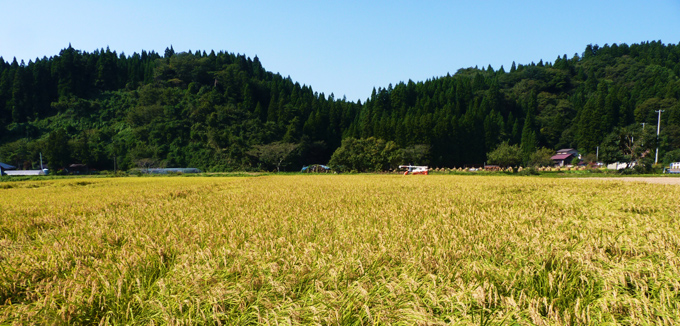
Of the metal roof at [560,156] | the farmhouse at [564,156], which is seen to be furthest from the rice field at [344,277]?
the metal roof at [560,156]

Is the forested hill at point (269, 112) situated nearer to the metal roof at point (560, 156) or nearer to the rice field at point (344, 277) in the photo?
the metal roof at point (560, 156)

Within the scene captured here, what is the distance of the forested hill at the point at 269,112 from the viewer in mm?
71750

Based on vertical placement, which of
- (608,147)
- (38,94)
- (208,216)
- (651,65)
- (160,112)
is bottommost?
(208,216)

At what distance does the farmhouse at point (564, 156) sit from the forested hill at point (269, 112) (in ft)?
11.6

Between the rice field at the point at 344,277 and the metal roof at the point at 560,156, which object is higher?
the metal roof at the point at 560,156

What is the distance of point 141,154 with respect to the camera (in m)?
70.9

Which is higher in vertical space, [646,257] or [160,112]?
[160,112]

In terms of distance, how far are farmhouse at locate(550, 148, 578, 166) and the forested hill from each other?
11.6 ft

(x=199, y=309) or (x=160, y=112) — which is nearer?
(x=199, y=309)

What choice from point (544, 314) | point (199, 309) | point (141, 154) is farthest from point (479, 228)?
point (141, 154)

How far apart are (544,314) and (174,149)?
276ft

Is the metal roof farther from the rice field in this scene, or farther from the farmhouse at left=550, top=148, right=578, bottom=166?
the rice field

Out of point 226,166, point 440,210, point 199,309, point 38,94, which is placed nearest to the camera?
point 199,309

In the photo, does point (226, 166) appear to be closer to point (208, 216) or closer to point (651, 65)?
point (208, 216)
